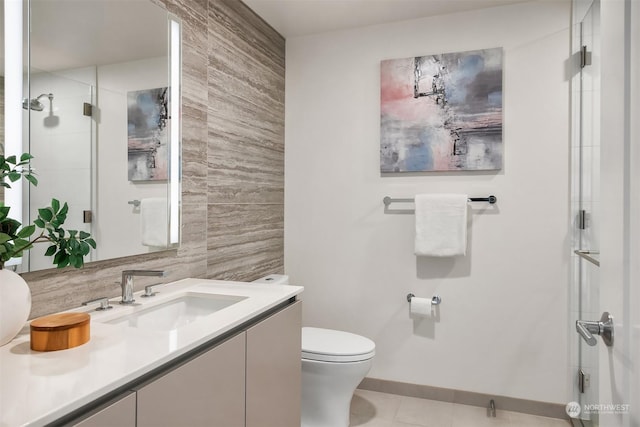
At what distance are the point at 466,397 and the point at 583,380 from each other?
0.65m

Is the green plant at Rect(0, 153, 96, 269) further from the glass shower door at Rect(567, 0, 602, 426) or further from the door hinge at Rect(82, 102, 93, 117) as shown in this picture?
the glass shower door at Rect(567, 0, 602, 426)

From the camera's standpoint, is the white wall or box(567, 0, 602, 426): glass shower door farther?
the white wall

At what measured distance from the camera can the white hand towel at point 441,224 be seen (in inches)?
93.7

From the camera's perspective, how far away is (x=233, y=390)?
1.24 metres

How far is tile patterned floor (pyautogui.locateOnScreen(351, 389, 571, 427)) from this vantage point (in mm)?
2266

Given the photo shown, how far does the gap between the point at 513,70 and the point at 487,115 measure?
289 mm

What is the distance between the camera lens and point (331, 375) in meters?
2.07

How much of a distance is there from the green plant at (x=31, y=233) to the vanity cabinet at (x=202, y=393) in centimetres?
43

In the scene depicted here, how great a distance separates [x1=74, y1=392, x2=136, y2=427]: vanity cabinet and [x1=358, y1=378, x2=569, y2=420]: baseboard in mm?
2022

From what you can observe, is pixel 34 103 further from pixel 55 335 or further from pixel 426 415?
pixel 426 415

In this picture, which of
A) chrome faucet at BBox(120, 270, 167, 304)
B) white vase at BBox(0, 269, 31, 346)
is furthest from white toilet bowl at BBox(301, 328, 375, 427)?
white vase at BBox(0, 269, 31, 346)

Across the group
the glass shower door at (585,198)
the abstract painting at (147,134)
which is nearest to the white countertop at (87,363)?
the abstract painting at (147,134)

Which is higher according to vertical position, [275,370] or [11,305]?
[11,305]

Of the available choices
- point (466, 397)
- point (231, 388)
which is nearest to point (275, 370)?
point (231, 388)
